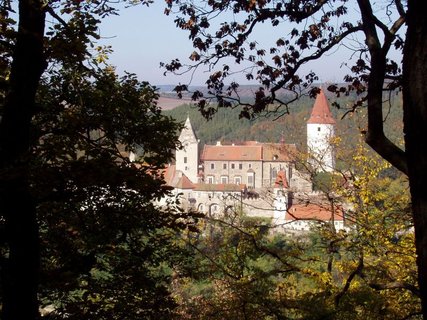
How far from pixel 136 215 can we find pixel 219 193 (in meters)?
48.5

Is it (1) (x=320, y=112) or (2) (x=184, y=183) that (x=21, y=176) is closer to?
(2) (x=184, y=183)

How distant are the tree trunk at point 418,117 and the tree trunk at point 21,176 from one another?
2.18 metres

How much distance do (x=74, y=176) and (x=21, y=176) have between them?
49cm

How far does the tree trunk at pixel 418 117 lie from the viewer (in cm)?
187

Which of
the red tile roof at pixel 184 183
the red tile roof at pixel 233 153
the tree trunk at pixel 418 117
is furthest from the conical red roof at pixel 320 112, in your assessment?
the tree trunk at pixel 418 117

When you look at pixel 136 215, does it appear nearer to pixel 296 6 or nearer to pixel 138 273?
pixel 138 273

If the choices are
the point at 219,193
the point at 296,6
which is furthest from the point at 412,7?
the point at 219,193

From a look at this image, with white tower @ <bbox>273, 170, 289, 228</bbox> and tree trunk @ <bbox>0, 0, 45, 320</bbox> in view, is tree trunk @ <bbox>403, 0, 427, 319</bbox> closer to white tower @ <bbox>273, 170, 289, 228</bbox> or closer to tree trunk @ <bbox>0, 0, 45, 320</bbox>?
tree trunk @ <bbox>0, 0, 45, 320</bbox>

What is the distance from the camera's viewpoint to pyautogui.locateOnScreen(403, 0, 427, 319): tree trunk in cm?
187

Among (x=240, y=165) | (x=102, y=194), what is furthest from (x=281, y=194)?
(x=240, y=165)

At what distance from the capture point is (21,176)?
3.27 meters

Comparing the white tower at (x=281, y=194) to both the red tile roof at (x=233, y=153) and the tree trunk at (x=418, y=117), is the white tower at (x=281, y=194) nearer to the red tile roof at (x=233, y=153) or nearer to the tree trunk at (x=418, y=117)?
the tree trunk at (x=418, y=117)

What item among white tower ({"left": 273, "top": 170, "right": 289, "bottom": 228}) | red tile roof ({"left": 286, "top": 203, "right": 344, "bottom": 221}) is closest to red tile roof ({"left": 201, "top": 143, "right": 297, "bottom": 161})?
white tower ({"left": 273, "top": 170, "right": 289, "bottom": 228})

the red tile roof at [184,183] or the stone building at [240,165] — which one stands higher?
the stone building at [240,165]
